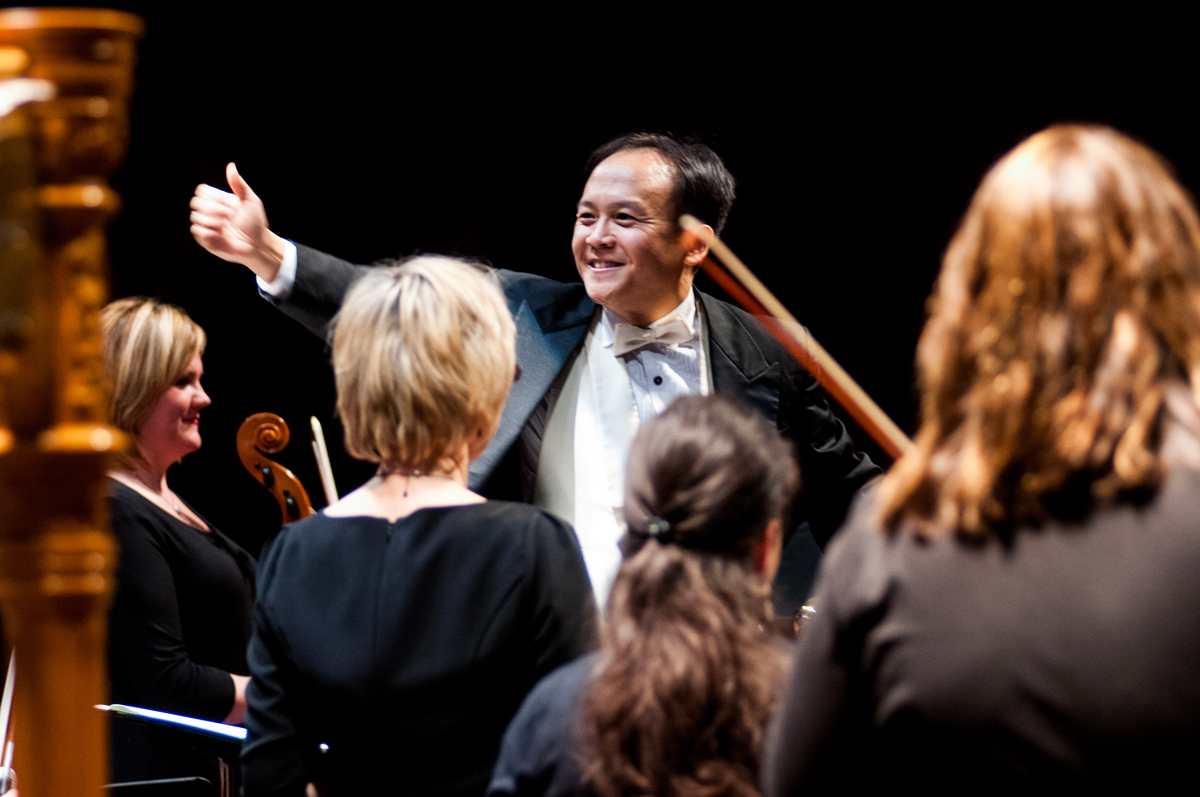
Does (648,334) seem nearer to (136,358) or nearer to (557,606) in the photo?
(136,358)

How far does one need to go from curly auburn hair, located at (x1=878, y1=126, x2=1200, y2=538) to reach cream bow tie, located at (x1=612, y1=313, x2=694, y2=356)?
1.64 m

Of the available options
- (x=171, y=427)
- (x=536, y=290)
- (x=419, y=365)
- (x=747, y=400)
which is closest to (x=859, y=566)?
(x=419, y=365)

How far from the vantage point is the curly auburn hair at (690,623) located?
1.19 meters

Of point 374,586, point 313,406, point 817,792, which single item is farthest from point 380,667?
point 313,406

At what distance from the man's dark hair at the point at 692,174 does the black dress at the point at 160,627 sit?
127cm

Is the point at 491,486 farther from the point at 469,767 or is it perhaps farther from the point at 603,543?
the point at 469,767

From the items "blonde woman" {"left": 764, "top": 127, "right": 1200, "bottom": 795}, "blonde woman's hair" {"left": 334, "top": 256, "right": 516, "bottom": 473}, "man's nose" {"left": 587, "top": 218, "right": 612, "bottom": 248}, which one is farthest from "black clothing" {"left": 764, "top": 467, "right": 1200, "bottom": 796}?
"man's nose" {"left": 587, "top": 218, "right": 612, "bottom": 248}

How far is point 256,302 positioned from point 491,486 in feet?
5.15

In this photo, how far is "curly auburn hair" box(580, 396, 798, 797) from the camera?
1.19 metres

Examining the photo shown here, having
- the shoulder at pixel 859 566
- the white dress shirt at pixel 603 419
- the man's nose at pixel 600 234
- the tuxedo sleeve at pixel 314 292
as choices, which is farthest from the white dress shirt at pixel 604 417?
the shoulder at pixel 859 566

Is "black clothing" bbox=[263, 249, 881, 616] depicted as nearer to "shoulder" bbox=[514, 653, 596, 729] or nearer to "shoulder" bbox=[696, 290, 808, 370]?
"shoulder" bbox=[696, 290, 808, 370]

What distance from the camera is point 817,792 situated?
0.98 metres

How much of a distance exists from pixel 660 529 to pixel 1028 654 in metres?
0.42

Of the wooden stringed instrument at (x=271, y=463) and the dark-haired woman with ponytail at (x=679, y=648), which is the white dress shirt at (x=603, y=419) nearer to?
the wooden stringed instrument at (x=271, y=463)
